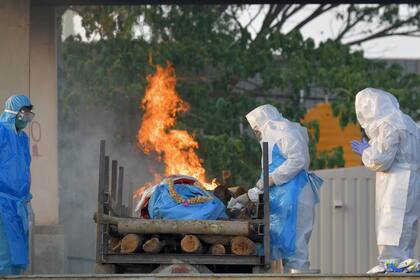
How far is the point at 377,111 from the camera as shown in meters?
11.9

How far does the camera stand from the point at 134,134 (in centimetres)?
2067

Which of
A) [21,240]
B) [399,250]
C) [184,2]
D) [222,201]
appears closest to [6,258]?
[21,240]

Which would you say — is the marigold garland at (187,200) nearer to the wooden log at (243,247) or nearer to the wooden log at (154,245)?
the wooden log at (154,245)

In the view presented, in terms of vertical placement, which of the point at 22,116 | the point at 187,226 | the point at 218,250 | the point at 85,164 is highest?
the point at 22,116

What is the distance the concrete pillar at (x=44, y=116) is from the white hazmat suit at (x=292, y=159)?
4513 millimetres

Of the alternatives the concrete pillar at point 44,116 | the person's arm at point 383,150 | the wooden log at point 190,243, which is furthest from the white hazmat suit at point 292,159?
the concrete pillar at point 44,116

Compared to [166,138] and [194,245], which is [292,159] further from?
[166,138]

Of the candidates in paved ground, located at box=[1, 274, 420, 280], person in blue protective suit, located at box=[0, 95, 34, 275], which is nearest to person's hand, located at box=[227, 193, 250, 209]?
paved ground, located at box=[1, 274, 420, 280]

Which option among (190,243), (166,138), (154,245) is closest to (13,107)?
(154,245)

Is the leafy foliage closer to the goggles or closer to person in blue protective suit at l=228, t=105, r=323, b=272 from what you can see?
person in blue protective suit at l=228, t=105, r=323, b=272

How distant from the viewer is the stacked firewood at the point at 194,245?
36.9ft

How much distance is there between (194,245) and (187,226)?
0.57ft

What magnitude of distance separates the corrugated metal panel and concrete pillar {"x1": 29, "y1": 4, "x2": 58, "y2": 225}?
142 inches

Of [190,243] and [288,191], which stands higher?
[288,191]
